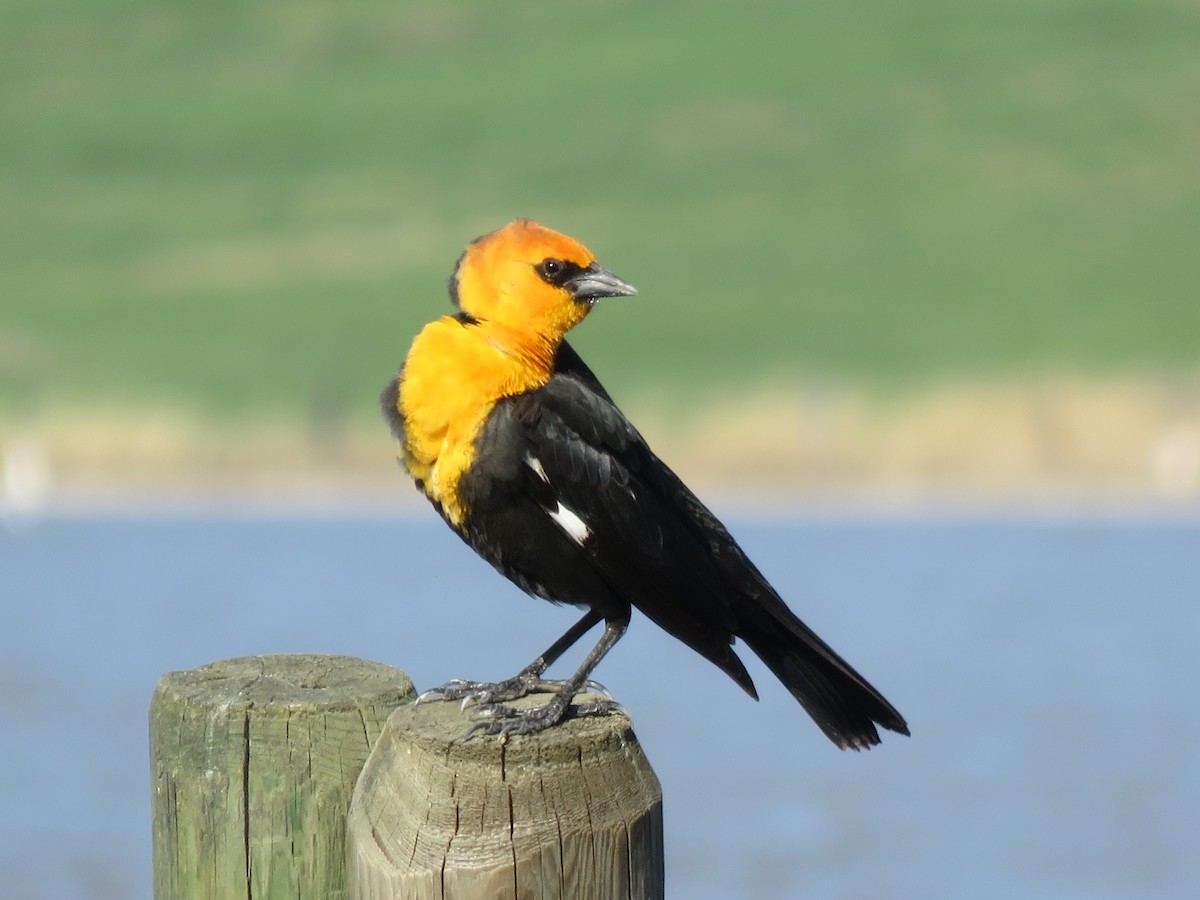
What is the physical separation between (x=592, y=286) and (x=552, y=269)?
89 mm

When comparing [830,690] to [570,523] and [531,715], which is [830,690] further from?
[531,715]

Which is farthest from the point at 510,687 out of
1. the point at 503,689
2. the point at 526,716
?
the point at 526,716

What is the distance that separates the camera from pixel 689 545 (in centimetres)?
393

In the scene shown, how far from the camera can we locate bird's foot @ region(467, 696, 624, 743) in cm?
299

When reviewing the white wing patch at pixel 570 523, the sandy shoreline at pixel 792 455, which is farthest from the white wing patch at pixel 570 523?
the sandy shoreline at pixel 792 455

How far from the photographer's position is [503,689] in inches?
145

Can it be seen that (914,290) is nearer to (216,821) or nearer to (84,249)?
(84,249)

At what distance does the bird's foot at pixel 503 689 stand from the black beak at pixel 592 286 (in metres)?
0.77

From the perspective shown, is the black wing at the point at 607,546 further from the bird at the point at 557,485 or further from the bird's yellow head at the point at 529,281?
the bird's yellow head at the point at 529,281

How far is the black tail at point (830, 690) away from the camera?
3715 mm

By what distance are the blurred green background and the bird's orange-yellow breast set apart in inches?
651

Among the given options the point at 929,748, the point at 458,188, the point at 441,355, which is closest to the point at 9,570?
the point at 929,748

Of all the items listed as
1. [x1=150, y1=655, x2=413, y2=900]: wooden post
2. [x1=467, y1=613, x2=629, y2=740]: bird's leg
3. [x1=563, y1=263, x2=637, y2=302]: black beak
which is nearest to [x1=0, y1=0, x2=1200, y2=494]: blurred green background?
[x1=563, y1=263, x2=637, y2=302]: black beak

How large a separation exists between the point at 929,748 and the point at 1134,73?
24.9 m
